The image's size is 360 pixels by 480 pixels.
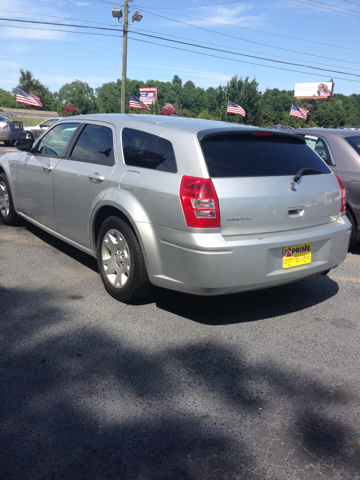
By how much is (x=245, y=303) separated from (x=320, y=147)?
305 cm

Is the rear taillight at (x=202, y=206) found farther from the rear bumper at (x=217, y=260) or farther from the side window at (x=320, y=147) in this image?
the side window at (x=320, y=147)

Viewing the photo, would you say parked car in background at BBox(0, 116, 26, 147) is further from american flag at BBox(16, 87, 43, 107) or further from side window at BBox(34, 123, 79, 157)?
side window at BBox(34, 123, 79, 157)

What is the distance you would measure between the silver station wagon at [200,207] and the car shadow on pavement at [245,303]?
0.44 metres

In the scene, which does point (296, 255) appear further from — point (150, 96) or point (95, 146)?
point (150, 96)

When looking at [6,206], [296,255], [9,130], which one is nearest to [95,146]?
[296,255]

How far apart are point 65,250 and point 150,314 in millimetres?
2167

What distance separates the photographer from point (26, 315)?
11.6 ft

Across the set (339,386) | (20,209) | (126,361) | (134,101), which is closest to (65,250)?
(20,209)

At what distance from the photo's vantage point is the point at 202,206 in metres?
3.09

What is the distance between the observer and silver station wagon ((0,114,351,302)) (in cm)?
314

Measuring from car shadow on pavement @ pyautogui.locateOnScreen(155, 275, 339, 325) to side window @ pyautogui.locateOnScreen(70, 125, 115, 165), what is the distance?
141cm

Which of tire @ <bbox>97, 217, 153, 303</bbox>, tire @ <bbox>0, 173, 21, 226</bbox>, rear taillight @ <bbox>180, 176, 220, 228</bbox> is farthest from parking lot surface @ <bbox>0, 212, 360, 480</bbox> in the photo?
tire @ <bbox>0, 173, 21, 226</bbox>

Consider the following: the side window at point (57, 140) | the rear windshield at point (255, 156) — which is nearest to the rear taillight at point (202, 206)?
the rear windshield at point (255, 156)

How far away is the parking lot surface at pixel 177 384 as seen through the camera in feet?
6.68
